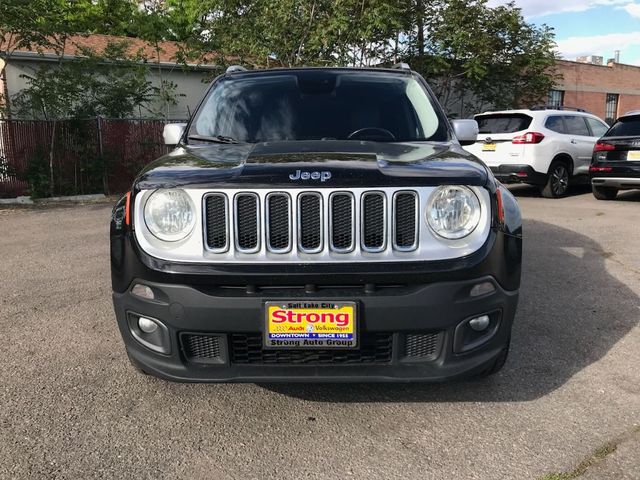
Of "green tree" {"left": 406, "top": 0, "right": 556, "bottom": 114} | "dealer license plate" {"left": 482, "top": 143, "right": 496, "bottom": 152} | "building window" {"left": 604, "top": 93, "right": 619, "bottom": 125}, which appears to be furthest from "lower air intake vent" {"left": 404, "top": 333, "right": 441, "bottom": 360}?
"building window" {"left": 604, "top": 93, "right": 619, "bottom": 125}

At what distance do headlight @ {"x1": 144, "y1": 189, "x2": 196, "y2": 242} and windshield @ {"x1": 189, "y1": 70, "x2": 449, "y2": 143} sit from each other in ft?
3.78

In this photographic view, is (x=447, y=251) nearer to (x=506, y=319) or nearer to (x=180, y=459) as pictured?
(x=506, y=319)

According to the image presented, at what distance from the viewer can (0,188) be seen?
11.7m

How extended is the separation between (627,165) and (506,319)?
8627 millimetres

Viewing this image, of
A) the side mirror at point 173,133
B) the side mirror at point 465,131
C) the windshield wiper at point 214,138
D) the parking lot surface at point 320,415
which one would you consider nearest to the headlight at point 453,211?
Answer: the parking lot surface at point 320,415

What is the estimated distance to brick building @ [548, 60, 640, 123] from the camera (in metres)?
30.2

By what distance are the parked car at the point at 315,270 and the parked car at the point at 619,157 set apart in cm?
845

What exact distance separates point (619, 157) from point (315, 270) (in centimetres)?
936

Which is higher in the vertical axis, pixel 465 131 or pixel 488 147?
pixel 465 131

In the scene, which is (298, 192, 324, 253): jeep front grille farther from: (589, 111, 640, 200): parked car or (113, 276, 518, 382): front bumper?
(589, 111, 640, 200): parked car

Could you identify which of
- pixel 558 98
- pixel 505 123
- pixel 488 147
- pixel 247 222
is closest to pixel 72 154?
pixel 488 147

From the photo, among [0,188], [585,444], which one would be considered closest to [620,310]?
[585,444]

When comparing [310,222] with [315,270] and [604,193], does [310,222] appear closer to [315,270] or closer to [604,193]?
[315,270]

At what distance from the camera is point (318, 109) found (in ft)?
13.0
